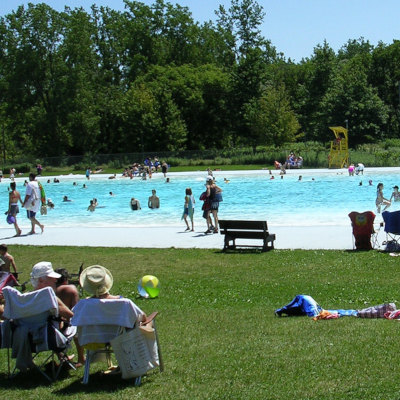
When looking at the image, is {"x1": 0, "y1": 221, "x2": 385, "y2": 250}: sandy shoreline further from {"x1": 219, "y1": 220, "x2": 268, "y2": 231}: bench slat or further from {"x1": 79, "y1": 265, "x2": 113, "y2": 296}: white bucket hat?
{"x1": 79, "y1": 265, "x2": 113, "y2": 296}: white bucket hat

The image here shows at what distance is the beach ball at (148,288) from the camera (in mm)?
10484

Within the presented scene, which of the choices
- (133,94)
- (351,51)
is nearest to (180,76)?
(133,94)

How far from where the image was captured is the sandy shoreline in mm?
15754

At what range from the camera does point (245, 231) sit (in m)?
15.2

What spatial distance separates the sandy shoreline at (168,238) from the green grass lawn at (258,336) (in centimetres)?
210

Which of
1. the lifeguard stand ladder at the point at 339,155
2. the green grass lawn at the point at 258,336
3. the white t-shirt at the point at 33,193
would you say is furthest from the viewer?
the lifeguard stand ladder at the point at 339,155

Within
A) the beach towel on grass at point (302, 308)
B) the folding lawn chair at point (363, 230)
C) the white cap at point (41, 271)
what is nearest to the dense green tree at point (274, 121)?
the folding lawn chair at point (363, 230)

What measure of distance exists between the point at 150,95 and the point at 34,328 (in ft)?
191

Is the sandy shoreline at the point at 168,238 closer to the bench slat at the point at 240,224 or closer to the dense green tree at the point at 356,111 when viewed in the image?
the bench slat at the point at 240,224

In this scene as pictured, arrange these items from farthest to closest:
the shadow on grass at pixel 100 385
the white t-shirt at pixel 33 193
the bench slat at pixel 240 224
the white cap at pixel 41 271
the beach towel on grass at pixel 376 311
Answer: the white t-shirt at pixel 33 193 → the bench slat at pixel 240 224 → the beach towel on grass at pixel 376 311 → the white cap at pixel 41 271 → the shadow on grass at pixel 100 385

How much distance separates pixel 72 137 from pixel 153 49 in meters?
16.8

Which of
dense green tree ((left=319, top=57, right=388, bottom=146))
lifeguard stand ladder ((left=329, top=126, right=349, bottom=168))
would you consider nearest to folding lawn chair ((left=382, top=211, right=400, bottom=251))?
lifeguard stand ladder ((left=329, top=126, right=349, bottom=168))

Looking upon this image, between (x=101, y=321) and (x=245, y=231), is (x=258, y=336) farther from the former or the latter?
(x=245, y=231)

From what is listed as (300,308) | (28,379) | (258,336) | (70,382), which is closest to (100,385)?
(70,382)
